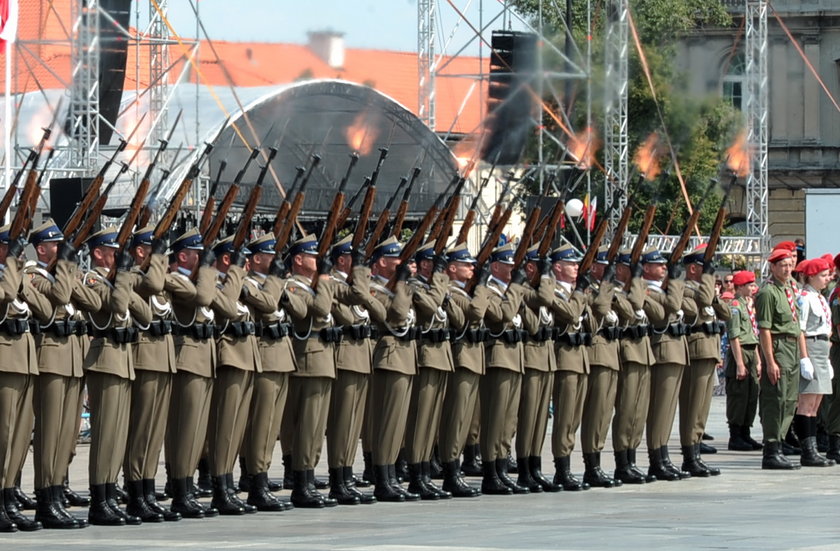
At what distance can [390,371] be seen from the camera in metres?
12.5

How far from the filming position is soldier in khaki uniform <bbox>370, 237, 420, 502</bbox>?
1242 cm

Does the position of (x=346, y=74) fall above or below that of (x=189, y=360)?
above

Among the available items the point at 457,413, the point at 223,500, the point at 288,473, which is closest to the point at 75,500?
the point at 223,500

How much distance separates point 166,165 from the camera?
24.7 meters

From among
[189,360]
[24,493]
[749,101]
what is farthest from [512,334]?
[749,101]

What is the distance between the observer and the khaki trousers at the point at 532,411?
43.5 feet

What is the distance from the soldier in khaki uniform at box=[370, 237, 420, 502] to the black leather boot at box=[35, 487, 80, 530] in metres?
2.36

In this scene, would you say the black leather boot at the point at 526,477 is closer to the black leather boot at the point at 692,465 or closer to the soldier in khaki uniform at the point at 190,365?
the black leather boot at the point at 692,465

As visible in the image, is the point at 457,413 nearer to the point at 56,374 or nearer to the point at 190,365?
the point at 190,365

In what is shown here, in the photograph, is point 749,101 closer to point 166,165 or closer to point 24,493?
point 166,165

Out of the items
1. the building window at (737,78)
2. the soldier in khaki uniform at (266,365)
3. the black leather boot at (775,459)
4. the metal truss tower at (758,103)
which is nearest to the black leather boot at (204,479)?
the soldier in khaki uniform at (266,365)

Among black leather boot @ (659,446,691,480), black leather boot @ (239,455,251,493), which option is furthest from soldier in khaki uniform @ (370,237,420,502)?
black leather boot @ (659,446,691,480)

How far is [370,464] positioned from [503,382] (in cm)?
117

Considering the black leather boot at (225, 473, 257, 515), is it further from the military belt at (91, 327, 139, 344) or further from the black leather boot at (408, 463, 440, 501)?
the black leather boot at (408, 463, 440, 501)
